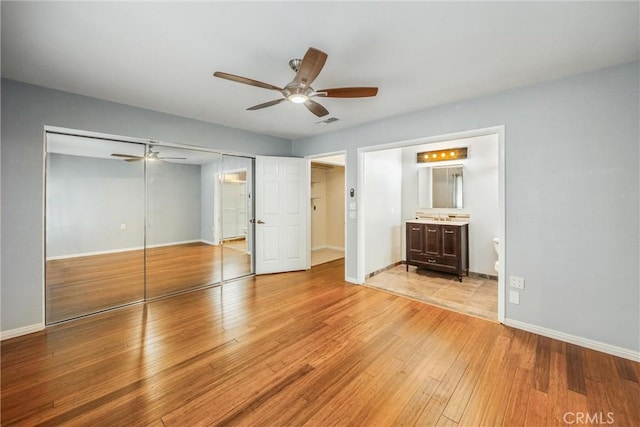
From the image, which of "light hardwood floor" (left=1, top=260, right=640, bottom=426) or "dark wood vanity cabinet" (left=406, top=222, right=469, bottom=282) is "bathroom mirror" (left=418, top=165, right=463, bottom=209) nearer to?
"dark wood vanity cabinet" (left=406, top=222, right=469, bottom=282)

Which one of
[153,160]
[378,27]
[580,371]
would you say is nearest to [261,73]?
[378,27]

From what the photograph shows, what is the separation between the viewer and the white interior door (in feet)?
15.4

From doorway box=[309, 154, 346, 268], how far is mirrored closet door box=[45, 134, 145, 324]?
411cm

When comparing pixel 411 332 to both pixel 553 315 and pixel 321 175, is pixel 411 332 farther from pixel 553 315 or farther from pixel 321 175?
pixel 321 175

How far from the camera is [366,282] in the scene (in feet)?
13.9

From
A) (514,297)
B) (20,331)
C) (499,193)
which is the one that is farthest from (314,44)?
(20,331)

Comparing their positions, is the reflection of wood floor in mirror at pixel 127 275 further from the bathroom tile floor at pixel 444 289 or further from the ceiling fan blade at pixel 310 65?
the ceiling fan blade at pixel 310 65

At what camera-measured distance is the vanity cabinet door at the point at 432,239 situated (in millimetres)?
4395

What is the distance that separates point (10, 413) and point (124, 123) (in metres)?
2.93

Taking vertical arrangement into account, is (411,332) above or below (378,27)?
below

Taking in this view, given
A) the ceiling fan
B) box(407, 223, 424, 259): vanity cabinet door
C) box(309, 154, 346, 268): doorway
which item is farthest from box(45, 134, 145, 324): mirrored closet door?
box(407, 223, 424, 259): vanity cabinet door

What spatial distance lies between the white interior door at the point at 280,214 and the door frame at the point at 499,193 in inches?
48.7

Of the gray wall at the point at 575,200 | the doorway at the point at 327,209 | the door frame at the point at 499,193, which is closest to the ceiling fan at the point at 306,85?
the door frame at the point at 499,193

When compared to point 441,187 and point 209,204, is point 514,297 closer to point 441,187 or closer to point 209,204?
point 441,187
